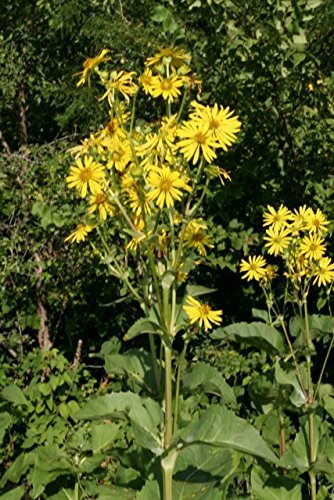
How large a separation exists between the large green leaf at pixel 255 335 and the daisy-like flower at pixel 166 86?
2.63ft

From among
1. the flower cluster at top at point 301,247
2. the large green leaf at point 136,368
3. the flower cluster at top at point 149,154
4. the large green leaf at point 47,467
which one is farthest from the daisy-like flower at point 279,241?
the large green leaf at point 47,467

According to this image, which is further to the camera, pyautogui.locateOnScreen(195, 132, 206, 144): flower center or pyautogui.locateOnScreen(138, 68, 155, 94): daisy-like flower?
pyautogui.locateOnScreen(138, 68, 155, 94): daisy-like flower

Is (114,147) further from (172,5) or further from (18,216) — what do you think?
(18,216)

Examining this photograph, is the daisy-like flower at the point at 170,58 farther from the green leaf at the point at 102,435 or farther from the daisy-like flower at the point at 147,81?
the green leaf at the point at 102,435

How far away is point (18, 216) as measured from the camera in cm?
427

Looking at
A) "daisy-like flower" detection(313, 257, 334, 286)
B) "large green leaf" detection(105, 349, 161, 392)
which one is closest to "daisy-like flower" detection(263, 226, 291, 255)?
"daisy-like flower" detection(313, 257, 334, 286)

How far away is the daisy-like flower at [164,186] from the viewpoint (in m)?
1.82

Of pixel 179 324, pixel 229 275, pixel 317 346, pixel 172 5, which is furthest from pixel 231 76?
pixel 179 324

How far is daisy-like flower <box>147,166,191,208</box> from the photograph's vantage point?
5.96 feet

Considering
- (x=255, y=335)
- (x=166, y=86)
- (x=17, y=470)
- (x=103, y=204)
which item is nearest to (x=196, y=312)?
(x=255, y=335)

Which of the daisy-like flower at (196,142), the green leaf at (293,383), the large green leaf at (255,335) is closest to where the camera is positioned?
the daisy-like flower at (196,142)

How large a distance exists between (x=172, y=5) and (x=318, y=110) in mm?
960

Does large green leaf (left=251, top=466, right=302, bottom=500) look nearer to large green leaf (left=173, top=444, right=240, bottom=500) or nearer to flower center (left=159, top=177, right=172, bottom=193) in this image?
large green leaf (left=173, top=444, right=240, bottom=500)

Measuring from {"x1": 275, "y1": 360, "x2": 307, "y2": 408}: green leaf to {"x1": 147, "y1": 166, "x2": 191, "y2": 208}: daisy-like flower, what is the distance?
0.75m
